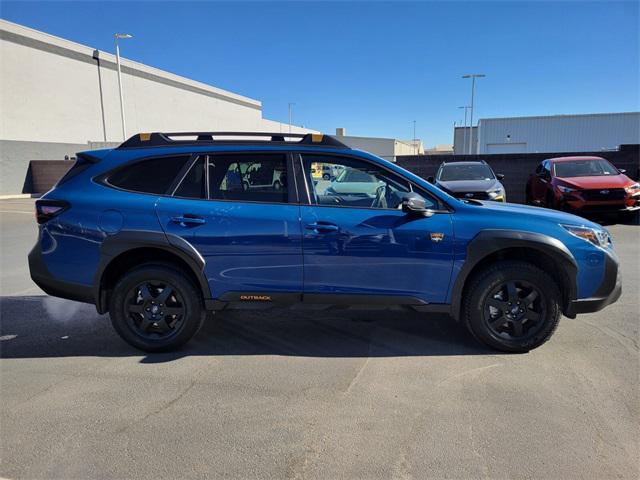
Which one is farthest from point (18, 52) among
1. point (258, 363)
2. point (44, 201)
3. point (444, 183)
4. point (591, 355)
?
point (591, 355)

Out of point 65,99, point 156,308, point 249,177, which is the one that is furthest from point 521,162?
point 65,99

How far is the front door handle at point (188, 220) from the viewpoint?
3719mm

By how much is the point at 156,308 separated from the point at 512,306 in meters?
3.02

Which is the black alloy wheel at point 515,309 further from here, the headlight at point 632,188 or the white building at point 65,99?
the white building at point 65,99

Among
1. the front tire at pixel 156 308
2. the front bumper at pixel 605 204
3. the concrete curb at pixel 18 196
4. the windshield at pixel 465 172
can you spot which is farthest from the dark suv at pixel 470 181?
the concrete curb at pixel 18 196

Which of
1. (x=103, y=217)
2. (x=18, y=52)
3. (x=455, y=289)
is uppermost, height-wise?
(x=18, y=52)

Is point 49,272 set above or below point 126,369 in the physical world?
above

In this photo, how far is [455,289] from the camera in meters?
3.73

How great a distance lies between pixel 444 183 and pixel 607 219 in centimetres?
488

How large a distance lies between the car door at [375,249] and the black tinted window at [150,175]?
112cm

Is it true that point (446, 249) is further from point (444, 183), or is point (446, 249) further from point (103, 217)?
point (444, 183)

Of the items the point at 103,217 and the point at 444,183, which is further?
the point at 444,183

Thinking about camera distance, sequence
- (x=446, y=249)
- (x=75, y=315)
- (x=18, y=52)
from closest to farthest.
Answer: (x=446, y=249) < (x=75, y=315) < (x=18, y=52)

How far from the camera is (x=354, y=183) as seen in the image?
3.95 metres
